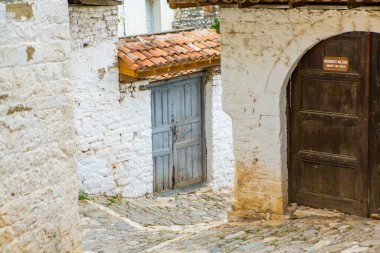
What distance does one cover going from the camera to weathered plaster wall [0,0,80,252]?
4.42m

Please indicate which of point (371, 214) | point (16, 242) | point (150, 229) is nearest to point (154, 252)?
point (150, 229)

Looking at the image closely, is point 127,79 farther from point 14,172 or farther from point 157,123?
point 14,172

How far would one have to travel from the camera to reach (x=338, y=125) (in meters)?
7.50

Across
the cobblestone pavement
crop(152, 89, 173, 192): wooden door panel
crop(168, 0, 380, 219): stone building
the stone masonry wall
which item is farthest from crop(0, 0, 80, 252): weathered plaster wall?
crop(152, 89, 173, 192): wooden door panel

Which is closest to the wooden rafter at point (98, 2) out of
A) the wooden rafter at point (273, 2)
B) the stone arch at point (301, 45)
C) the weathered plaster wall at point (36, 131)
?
the wooden rafter at point (273, 2)

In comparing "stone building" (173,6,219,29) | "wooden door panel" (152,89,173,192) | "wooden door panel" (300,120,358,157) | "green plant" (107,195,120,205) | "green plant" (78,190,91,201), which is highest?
"stone building" (173,6,219,29)

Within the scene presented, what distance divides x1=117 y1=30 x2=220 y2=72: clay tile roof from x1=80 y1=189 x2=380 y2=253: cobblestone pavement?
2071 millimetres

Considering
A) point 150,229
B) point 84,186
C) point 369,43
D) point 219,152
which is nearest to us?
point 369,43

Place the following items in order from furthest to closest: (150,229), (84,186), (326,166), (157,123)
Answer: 1. (157,123)
2. (84,186)
3. (150,229)
4. (326,166)

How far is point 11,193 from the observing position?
14.7 ft

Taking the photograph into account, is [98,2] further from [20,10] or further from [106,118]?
[20,10]

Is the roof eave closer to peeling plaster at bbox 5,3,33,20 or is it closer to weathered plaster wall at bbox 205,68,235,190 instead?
weathered plaster wall at bbox 205,68,235,190

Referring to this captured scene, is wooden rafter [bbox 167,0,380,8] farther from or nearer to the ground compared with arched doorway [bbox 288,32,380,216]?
farther from the ground

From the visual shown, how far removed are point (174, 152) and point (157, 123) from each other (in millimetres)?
618
